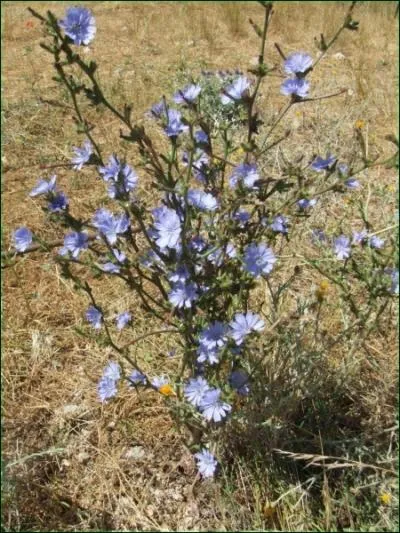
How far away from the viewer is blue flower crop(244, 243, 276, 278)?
53.1 inches

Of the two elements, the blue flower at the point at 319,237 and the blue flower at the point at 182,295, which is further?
the blue flower at the point at 319,237

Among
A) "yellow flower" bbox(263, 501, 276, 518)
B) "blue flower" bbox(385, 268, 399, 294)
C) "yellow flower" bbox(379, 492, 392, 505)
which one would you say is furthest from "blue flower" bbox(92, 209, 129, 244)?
"yellow flower" bbox(379, 492, 392, 505)

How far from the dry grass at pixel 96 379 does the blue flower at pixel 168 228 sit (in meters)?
0.46

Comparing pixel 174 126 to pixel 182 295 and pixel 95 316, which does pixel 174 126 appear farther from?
pixel 95 316

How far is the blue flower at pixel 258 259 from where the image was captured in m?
1.35

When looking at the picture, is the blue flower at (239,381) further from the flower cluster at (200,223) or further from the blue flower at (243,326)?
the blue flower at (243,326)

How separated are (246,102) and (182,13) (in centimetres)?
572

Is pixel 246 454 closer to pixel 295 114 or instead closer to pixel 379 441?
pixel 379 441

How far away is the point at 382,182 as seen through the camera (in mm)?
3377

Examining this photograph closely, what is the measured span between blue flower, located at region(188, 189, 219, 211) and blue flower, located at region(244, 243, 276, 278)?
148 mm

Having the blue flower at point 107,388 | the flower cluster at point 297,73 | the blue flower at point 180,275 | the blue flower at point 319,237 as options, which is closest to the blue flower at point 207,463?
the blue flower at point 107,388

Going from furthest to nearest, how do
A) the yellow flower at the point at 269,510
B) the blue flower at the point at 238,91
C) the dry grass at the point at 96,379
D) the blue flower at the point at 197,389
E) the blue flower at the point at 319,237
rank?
the blue flower at the point at 319,237
the dry grass at the point at 96,379
the yellow flower at the point at 269,510
the blue flower at the point at 197,389
the blue flower at the point at 238,91

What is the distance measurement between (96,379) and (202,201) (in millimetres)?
1116

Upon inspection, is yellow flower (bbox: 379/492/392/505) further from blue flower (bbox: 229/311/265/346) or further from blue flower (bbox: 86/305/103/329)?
blue flower (bbox: 86/305/103/329)
